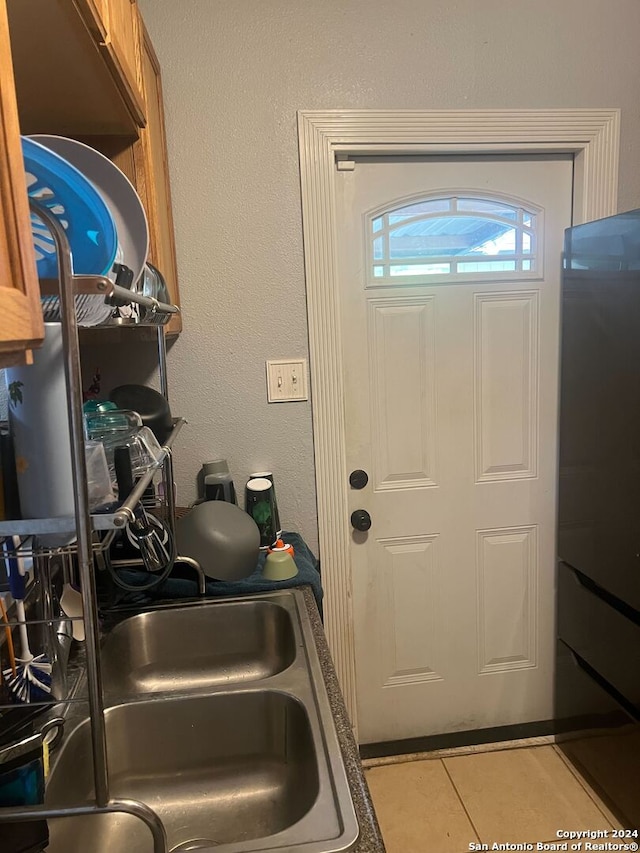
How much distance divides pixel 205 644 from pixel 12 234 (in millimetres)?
1162

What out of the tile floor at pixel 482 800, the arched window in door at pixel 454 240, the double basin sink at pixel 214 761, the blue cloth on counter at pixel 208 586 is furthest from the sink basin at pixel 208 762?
the arched window in door at pixel 454 240

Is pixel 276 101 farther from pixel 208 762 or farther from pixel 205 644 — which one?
pixel 208 762

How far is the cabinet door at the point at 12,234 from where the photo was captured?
607 millimetres

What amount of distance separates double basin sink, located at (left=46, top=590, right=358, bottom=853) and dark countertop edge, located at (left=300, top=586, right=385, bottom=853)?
1 centimetres

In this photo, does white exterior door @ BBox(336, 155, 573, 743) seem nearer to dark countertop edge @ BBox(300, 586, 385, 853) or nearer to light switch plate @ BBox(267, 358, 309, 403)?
light switch plate @ BBox(267, 358, 309, 403)

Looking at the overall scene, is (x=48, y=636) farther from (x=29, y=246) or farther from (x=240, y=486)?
(x=240, y=486)

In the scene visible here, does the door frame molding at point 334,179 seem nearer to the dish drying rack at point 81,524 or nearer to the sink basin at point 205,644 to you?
the sink basin at point 205,644

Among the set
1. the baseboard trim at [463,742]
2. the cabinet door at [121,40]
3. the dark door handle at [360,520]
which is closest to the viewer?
the cabinet door at [121,40]

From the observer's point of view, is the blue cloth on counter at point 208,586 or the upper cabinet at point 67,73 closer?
the upper cabinet at point 67,73

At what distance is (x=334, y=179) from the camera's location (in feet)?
6.24

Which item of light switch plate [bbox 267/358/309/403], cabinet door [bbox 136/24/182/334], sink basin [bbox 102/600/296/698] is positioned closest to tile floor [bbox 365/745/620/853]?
sink basin [bbox 102/600/296/698]

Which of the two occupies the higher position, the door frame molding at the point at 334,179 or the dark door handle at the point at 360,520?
the door frame molding at the point at 334,179

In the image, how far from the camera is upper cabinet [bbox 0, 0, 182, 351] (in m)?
0.88

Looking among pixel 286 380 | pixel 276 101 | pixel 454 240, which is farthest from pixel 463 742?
pixel 276 101
